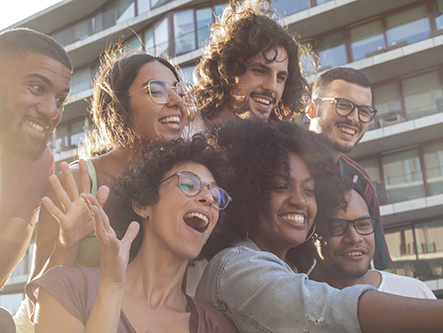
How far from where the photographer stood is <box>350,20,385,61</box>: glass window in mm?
13616

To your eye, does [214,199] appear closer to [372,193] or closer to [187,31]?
[372,193]

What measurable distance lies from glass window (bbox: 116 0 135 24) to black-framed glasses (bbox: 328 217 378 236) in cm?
1622

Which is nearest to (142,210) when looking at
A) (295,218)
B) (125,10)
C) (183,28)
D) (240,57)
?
(295,218)

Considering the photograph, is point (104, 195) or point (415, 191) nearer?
point (104, 195)

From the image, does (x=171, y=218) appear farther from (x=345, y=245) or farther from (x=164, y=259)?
(x=345, y=245)

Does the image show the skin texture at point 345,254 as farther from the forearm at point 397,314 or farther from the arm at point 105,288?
the arm at point 105,288

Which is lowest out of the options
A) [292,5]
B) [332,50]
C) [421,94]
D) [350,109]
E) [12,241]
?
[12,241]

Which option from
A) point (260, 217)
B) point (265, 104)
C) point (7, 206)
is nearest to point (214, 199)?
point (260, 217)

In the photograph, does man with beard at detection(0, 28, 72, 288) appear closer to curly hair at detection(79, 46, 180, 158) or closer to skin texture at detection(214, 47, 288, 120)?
curly hair at detection(79, 46, 180, 158)

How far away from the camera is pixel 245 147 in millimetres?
2291

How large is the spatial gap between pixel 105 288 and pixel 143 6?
16907 millimetres

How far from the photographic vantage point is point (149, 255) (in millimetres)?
1868

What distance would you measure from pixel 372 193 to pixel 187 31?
1387 centimetres

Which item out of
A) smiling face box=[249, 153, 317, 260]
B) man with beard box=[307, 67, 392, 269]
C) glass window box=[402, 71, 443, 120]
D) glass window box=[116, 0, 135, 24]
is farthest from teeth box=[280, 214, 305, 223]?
glass window box=[116, 0, 135, 24]
